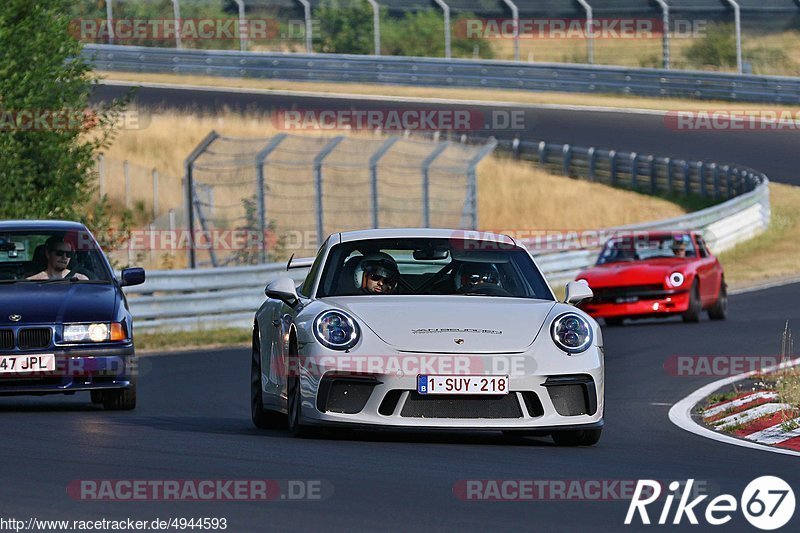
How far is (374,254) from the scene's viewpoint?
10266mm

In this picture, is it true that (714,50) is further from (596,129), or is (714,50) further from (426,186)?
(426,186)

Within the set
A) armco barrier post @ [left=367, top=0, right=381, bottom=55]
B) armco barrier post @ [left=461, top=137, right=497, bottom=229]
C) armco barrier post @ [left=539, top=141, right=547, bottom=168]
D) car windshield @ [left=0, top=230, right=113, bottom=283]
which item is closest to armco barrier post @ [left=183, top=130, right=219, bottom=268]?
armco barrier post @ [left=461, top=137, right=497, bottom=229]

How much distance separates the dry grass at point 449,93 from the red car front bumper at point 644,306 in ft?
70.6

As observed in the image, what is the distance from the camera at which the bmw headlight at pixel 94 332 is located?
39.0 feet

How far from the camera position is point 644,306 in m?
20.1

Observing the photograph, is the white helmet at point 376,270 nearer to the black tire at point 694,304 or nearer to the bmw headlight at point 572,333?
the bmw headlight at point 572,333

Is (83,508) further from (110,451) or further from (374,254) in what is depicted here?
(374,254)

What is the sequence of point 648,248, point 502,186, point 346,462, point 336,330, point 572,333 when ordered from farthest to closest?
point 502,186, point 648,248, point 572,333, point 336,330, point 346,462

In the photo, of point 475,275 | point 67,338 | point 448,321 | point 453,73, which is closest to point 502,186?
point 453,73

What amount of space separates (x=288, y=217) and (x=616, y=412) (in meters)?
17.9

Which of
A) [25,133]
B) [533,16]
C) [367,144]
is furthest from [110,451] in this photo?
[533,16]

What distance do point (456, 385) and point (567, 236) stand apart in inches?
657

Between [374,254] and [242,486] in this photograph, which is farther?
[374,254]

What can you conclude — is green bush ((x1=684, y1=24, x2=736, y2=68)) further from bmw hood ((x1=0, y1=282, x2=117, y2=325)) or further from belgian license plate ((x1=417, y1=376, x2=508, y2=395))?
belgian license plate ((x1=417, y1=376, x2=508, y2=395))
